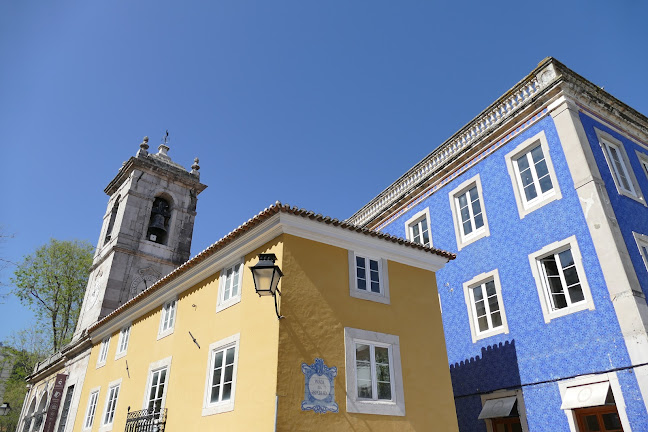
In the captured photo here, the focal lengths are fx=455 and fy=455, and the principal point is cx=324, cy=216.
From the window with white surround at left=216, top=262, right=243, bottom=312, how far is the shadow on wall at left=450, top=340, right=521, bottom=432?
6517mm

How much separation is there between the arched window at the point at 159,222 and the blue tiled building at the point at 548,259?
14.9 meters

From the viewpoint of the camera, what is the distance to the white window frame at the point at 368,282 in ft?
32.1

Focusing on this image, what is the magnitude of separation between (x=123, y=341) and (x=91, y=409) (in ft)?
8.05

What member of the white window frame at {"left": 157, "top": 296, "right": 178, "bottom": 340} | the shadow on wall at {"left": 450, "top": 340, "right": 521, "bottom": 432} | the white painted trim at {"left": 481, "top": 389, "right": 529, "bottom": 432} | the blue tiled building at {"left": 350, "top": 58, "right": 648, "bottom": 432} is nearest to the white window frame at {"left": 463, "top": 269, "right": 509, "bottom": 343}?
the blue tiled building at {"left": 350, "top": 58, "right": 648, "bottom": 432}

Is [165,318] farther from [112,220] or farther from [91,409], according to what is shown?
[112,220]

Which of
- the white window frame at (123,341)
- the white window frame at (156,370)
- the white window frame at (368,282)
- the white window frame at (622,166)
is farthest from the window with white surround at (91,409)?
the white window frame at (622,166)

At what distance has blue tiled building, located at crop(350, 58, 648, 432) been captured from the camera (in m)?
9.15

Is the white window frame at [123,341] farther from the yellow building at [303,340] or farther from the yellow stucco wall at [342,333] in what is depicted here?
the yellow stucco wall at [342,333]

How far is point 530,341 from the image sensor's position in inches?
418

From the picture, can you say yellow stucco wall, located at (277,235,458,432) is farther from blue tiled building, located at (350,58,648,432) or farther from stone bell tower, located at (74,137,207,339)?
stone bell tower, located at (74,137,207,339)

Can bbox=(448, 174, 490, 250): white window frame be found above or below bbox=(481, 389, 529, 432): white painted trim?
above

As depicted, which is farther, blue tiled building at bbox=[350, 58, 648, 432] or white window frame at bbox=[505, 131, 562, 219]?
white window frame at bbox=[505, 131, 562, 219]

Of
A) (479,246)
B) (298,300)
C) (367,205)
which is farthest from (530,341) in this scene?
(367,205)

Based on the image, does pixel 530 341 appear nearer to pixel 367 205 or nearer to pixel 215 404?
pixel 215 404
